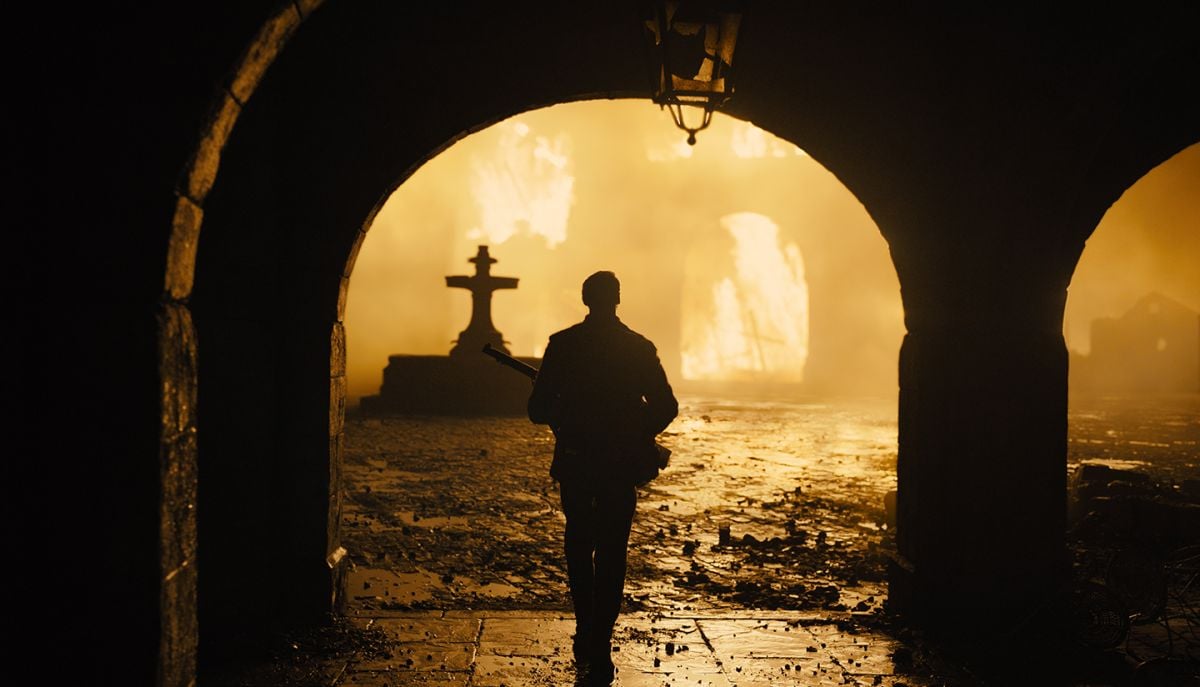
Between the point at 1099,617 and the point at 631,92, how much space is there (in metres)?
3.89

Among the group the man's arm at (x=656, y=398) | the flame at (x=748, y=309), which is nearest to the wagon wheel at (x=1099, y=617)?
the man's arm at (x=656, y=398)

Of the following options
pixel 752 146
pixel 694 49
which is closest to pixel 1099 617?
pixel 694 49

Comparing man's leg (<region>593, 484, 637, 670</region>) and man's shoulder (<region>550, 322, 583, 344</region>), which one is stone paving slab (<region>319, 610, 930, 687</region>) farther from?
man's shoulder (<region>550, 322, 583, 344</region>)

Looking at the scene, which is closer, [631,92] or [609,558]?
[609,558]

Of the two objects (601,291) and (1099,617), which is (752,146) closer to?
(1099,617)

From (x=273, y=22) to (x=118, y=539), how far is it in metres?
1.47

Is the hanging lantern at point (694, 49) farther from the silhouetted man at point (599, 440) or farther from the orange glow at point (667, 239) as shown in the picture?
the orange glow at point (667, 239)

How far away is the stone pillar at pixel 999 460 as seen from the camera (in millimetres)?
4777

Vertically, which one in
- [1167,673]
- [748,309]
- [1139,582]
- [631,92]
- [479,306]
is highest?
[748,309]

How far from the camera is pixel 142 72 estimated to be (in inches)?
86.8

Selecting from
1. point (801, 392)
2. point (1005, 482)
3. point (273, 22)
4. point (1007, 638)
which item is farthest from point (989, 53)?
point (801, 392)

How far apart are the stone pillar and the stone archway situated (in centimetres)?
1

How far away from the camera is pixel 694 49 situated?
3812mm

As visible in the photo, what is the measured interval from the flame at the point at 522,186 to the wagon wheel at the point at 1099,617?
35.4m
